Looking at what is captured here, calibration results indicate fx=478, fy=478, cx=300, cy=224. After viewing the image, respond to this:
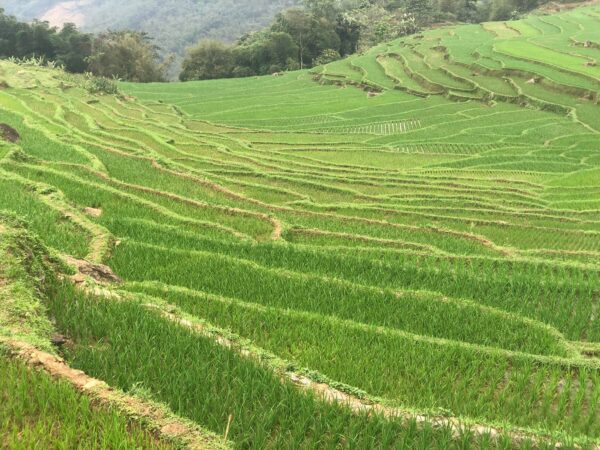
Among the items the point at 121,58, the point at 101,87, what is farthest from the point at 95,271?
the point at 121,58

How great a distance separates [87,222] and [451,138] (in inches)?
764

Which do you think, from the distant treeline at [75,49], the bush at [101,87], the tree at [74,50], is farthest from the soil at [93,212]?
the tree at [74,50]

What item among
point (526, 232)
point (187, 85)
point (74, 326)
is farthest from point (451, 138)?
point (187, 85)

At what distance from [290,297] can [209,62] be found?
51.0 meters

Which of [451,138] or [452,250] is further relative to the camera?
[451,138]

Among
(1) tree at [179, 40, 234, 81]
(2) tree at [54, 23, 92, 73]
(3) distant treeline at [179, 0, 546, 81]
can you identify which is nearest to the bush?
(2) tree at [54, 23, 92, 73]

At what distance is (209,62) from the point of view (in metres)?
52.1

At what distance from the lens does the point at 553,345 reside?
489 cm

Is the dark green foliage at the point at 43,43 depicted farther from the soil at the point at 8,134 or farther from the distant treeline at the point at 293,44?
the soil at the point at 8,134

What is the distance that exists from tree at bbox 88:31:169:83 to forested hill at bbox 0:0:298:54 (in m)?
47.3

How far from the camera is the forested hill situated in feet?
372

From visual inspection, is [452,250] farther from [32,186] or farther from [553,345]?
[32,186]

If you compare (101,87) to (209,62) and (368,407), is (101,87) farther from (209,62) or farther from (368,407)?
(368,407)

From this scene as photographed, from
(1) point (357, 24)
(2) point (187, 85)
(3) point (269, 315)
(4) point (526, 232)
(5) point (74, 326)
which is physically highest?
(1) point (357, 24)
